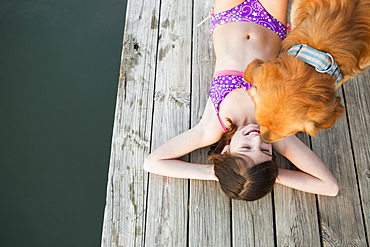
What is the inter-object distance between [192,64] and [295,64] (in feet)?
4.33

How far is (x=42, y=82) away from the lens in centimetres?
362

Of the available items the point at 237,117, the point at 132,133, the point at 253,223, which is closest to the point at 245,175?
the point at 237,117

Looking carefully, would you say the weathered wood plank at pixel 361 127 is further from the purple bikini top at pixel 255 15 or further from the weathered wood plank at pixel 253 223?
the purple bikini top at pixel 255 15

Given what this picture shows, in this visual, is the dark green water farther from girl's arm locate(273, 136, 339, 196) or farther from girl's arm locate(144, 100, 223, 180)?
girl's arm locate(273, 136, 339, 196)

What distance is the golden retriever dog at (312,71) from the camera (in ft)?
5.44

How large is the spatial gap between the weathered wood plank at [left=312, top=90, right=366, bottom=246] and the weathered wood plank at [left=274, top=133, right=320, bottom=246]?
0.07 meters

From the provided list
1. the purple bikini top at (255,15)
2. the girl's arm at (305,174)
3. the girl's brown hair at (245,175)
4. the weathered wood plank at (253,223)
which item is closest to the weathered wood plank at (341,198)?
the girl's arm at (305,174)

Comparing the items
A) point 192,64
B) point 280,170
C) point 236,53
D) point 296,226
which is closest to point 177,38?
point 192,64

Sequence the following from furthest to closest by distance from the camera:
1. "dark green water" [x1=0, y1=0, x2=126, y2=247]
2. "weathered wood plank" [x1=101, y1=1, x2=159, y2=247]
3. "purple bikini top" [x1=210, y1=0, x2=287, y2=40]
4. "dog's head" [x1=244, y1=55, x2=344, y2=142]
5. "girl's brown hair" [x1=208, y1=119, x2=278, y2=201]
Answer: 1. "dark green water" [x1=0, y1=0, x2=126, y2=247]
2. "purple bikini top" [x1=210, y1=0, x2=287, y2=40]
3. "weathered wood plank" [x1=101, y1=1, x2=159, y2=247]
4. "girl's brown hair" [x1=208, y1=119, x2=278, y2=201]
5. "dog's head" [x1=244, y1=55, x2=344, y2=142]

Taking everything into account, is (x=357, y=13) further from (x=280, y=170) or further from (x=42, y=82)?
(x=42, y=82)

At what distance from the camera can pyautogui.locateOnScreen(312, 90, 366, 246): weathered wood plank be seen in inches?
93.7

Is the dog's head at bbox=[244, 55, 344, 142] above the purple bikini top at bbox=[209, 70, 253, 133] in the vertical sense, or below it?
below

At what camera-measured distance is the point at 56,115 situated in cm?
349

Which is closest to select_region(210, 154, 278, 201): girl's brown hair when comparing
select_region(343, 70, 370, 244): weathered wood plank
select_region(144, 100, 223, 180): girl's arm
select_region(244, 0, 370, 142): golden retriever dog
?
select_region(244, 0, 370, 142): golden retriever dog
